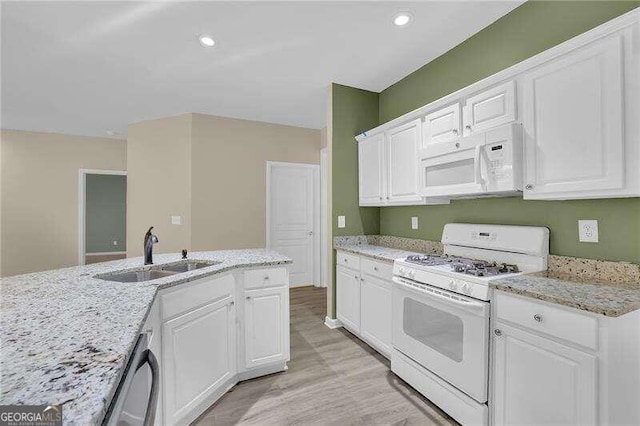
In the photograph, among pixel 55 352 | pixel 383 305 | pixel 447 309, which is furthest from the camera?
pixel 383 305

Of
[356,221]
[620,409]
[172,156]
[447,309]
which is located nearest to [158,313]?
[447,309]

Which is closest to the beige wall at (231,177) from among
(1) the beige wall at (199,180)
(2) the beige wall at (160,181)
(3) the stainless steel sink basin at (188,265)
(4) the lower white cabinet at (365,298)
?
(1) the beige wall at (199,180)

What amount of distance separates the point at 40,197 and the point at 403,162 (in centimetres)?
646

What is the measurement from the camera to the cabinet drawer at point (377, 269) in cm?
238

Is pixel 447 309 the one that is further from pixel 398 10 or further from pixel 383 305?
pixel 398 10

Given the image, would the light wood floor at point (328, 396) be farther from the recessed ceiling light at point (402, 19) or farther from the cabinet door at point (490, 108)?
the recessed ceiling light at point (402, 19)

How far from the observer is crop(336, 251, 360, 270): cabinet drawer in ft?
9.29

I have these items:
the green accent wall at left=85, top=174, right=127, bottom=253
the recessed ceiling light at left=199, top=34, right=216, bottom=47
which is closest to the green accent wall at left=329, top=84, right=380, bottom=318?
the recessed ceiling light at left=199, top=34, right=216, bottom=47

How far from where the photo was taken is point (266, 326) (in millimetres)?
2182

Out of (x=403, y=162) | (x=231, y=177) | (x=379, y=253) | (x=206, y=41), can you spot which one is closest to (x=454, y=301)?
(x=379, y=253)

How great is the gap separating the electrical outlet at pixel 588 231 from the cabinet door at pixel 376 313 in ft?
4.22

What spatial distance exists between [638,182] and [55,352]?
232cm

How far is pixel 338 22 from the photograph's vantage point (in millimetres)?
2219
